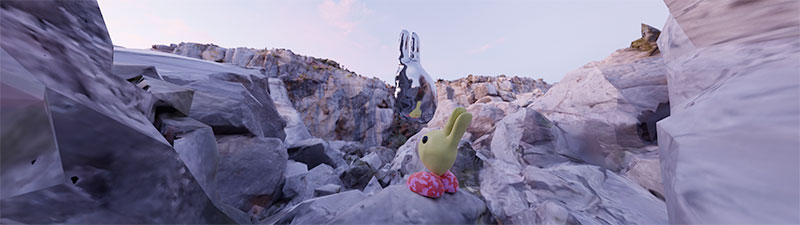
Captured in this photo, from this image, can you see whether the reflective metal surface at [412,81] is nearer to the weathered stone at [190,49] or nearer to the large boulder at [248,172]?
the large boulder at [248,172]

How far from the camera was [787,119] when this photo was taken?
2.11 feet

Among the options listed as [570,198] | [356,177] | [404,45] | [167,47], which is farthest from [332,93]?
[570,198]

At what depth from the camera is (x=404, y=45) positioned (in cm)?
365

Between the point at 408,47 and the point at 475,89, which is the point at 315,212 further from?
the point at 475,89

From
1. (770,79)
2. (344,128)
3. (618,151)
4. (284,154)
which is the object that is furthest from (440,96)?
(770,79)

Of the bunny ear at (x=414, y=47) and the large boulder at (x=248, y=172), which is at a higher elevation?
the bunny ear at (x=414, y=47)

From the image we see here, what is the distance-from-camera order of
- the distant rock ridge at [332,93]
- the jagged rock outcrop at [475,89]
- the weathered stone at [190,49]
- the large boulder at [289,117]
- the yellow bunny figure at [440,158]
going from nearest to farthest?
1. the yellow bunny figure at [440,158]
2. the large boulder at [289,117]
3. the weathered stone at [190,49]
4. the distant rock ridge at [332,93]
5. the jagged rock outcrop at [475,89]

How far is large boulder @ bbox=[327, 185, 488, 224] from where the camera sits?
1.04 metres

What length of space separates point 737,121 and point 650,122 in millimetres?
2623

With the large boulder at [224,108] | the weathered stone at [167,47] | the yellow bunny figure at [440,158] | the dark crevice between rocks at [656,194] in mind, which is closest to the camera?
the yellow bunny figure at [440,158]

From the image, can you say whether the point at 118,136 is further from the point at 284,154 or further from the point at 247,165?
the point at 284,154

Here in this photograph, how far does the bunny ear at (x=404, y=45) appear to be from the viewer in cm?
364

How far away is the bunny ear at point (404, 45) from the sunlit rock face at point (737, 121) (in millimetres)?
2915

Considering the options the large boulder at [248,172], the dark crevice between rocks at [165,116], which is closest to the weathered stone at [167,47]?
the large boulder at [248,172]
